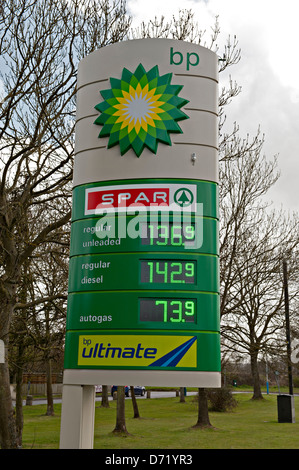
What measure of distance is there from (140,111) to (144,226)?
6.41 feet

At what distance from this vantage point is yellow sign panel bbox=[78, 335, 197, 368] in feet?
26.0

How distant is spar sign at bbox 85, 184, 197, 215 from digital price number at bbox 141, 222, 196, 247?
265 mm

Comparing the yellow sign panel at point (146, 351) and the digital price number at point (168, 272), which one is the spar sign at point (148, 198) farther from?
the yellow sign panel at point (146, 351)

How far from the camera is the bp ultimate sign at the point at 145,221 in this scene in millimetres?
8055

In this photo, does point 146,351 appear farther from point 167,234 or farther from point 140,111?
point 140,111

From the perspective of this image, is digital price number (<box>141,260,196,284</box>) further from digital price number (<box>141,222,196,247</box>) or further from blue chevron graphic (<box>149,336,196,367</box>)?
blue chevron graphic (<box>149,336,196,367</box>)

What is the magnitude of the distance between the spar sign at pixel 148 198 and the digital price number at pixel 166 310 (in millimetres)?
1428

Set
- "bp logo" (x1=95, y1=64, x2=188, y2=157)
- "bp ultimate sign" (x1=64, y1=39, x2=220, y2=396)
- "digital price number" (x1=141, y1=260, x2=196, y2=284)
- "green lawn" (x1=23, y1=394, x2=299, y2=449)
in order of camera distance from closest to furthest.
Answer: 1. "bp ultimate sign" (x1=64, y1=39, x2=220, y2=396)
2. "digital price number" (x1=141, y1=260, x2=196, y2=284)
3. "bp logo" (x1=95, y1=64, x2=188, y2=157)
4. "green lawn" (x1=23, y1=394, x2=299, y2=449)

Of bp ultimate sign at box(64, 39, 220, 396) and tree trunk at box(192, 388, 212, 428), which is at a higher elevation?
bp ultimate sign at box(64, 39, 220, 396)

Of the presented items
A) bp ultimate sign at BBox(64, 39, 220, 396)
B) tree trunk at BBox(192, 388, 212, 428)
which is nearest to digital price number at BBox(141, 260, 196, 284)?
bp ultimate sign at BBox(64, 39, 220, 396)

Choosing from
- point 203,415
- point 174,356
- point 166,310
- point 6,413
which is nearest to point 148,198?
point 166,310

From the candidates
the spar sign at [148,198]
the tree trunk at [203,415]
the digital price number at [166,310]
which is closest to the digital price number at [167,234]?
the spar sign at [148,198]
